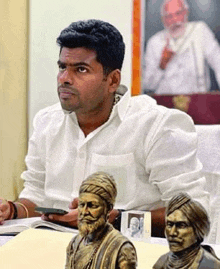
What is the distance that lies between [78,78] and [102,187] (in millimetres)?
864

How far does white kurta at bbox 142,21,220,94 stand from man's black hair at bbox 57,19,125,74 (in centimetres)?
118

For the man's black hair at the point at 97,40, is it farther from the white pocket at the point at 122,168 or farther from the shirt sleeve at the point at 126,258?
the shirt sleeve at the point at 126,258

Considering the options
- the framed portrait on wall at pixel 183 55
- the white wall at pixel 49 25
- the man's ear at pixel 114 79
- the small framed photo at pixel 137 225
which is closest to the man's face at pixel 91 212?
the small framed photo at pixel 137 225

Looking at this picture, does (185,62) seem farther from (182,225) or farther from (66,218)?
(182,225)

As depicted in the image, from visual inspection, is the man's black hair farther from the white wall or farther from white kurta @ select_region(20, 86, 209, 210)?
the white wall

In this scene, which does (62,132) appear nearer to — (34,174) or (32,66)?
(34,174)

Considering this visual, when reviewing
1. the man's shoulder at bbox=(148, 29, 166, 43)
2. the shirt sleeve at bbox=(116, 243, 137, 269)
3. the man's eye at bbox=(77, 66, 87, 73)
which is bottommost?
the shirt sleeve at bbox=(116, 243, 137, 269)

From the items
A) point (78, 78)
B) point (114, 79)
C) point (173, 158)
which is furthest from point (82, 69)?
point (173, 158)

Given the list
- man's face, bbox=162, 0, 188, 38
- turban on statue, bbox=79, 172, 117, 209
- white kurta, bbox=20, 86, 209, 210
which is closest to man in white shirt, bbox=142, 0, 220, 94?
man's face, bbox=162, 0, 188, 38

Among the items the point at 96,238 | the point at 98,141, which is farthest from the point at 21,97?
the point at 96,238

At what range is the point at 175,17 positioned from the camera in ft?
8.64

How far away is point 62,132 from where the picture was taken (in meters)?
1.64

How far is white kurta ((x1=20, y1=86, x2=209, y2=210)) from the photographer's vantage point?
1438 millimetres

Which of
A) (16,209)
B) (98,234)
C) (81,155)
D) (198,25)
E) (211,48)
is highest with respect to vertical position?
(198,25)
